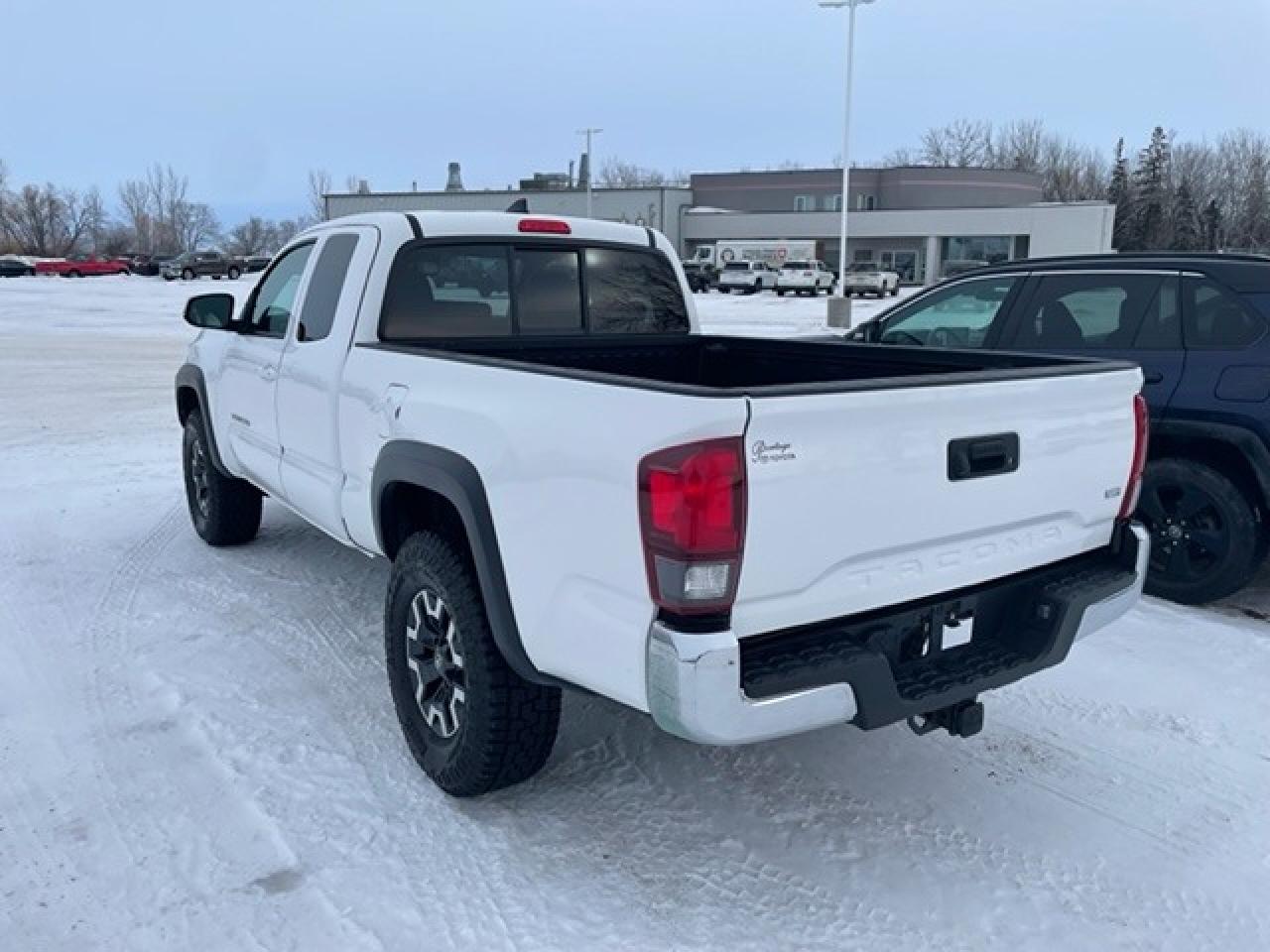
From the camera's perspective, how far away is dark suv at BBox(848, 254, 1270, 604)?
18.1 ft

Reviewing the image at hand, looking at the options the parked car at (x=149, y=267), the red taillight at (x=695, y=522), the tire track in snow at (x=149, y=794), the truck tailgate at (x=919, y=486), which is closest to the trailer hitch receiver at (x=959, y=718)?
the truck tailgate at (x=919, y=486)

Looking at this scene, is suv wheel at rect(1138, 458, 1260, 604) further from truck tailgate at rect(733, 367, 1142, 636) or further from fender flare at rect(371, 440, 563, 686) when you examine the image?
fender flare at rect(371, 440, 563, 686)

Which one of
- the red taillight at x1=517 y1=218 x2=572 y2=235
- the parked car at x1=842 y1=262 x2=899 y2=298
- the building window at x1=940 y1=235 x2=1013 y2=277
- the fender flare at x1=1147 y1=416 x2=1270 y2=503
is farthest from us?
the building window at x1=940 y1=235 x2=1013 y2=277

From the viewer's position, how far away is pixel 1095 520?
11.5ft

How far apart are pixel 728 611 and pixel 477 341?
2391 millimetres

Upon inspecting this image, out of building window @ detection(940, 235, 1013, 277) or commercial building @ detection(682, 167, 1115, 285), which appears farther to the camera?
building window @ detection(940, 235, 1013, 277)

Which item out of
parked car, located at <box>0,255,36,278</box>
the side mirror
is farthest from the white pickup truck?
parked car, located at <box>0,255,36,278</box>

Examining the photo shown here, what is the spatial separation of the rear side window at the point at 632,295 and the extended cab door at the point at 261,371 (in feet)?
4.69

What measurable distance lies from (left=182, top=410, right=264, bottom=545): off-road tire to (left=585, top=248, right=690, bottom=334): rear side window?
2734mm

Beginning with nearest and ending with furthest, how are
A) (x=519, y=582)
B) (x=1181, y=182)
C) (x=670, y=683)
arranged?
(x=670, y=683), (x=519, y=582), (x=1181, y=182)

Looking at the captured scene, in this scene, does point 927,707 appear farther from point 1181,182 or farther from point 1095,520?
point 1181,182

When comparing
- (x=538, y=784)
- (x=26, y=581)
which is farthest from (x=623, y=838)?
(x=26, y=581)

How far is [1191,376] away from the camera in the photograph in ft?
18.7

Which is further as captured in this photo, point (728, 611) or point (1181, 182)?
point (1181, 182)
